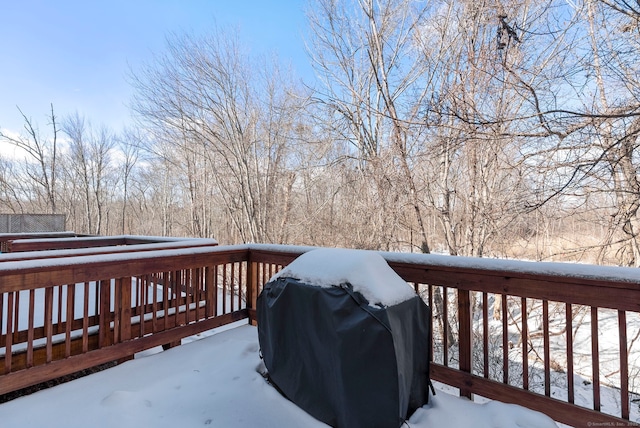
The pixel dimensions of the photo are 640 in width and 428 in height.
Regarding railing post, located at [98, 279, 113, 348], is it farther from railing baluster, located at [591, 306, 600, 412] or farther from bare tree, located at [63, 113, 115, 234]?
bare tree, located at [63, 113, 115, 234]

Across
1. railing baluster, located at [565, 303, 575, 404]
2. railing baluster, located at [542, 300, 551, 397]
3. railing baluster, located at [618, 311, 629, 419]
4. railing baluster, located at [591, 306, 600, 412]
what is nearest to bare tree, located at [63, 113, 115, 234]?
railing baluster, located at [542, 300, 551, 397]

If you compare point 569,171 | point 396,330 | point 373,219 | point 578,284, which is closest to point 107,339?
point 396,330

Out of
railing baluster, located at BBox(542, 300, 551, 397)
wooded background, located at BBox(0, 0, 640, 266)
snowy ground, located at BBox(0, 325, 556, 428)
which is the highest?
wooded background, located at BBox(0, 0, 640, 266)

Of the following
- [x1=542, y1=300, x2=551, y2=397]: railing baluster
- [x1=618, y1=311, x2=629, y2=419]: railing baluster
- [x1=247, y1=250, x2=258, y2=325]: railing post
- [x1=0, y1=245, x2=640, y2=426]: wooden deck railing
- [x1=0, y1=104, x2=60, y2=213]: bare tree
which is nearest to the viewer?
[x1=618, y1=311, x2=629, y2=419]: railing baluster

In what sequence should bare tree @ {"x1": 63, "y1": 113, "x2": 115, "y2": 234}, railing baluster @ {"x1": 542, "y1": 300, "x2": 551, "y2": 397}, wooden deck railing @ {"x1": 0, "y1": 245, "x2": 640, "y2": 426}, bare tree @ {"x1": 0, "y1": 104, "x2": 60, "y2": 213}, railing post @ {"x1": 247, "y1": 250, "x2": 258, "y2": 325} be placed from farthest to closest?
1. bare tree @ {"x1": 63, "y1": 113, "x2": 115, "y2": 234}
2. bare tree @ {"x1": 0, "y1": 104, "x2": 60, "y2": 213}
3. railing post @ {"x1": 247, "y1": 250, "x2": 258, "y2": 325}
4. railing baluster @ {"x1": 542, "y1": 300, "x2": 551, "y2": 397}
5. wooden deck railing @ {"x1": 0, "y1": 245, "x2": 640, "y2": 426}

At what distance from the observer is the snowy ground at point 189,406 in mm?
1718

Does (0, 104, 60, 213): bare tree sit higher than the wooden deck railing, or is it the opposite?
(0, 104, 60, 213): bare tree

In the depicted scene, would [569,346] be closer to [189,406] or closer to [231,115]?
[189,406]

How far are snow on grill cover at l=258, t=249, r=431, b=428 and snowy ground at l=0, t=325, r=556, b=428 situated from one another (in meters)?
0.12

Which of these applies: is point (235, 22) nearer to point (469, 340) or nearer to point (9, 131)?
point (469, 340)

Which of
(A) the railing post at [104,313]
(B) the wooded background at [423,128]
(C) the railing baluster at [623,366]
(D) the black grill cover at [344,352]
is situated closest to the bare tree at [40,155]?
(B) the wooded background at [423,128]

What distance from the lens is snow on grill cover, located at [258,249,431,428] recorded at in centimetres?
144

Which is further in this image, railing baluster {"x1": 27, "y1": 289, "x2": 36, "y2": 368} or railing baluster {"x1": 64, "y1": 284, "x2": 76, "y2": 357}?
railing baluster {"x1": 64, "y1": 284, "x2": 76, "y2": 357}

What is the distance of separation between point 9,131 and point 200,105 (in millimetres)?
11350
